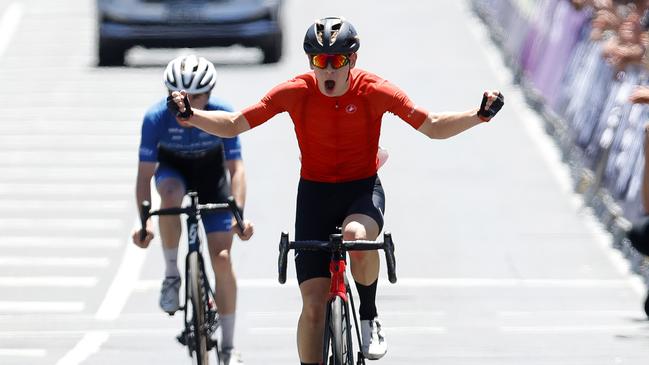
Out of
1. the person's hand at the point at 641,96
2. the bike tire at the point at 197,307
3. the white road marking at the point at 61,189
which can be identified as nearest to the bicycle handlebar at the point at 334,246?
the person's hand at the point at 641,96

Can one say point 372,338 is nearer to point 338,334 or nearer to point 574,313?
point 338,334

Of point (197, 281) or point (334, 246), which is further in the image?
point (197, 281)

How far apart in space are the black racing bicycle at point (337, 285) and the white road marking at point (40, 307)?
602 centimetres

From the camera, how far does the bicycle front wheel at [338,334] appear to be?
880 cm

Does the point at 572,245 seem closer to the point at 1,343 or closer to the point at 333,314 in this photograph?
the point at 1,343

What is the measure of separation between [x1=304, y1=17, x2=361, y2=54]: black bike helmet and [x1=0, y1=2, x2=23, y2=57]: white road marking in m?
21.8

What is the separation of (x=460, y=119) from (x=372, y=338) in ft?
4.00

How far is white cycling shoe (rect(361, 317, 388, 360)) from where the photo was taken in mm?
9367

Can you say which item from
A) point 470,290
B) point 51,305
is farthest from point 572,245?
point 51,305

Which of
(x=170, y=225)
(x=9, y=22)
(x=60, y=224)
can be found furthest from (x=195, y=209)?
(x=9, y=22)

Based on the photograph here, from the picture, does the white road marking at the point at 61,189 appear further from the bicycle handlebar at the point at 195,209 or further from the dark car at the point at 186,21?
the bicycle handlebar at the point at 195,209

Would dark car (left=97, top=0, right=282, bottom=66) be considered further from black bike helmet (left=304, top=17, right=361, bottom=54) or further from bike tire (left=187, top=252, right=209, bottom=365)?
black bike helmet (left=304, top=17, right=361, bottom=54)

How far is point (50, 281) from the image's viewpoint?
16.0 metres

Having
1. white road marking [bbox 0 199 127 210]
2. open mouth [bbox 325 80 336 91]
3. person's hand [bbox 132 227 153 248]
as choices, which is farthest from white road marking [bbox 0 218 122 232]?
open mouth [bbox 325 80 336 91]
